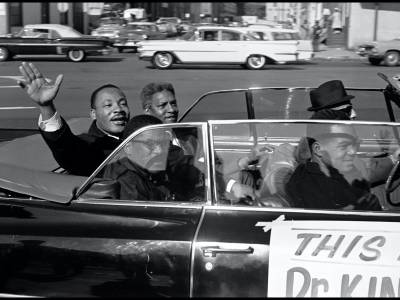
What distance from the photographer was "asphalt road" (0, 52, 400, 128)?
12.7m

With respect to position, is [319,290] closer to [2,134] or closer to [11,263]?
[11,263]

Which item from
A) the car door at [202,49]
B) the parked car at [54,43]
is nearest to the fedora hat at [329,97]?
the car door at [202,49]

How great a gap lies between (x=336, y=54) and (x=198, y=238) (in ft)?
92.0

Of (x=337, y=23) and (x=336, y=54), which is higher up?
(x=337, y=23)

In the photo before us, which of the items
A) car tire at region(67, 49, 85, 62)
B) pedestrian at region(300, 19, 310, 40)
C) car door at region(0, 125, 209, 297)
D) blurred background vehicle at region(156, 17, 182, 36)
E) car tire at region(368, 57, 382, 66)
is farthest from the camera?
blurred background vehicle at region(156, 17, 182, 36)

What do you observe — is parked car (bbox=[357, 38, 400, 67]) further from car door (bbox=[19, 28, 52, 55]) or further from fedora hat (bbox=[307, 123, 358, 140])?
fedora hat (bbox=[307, 123, 358, 140])

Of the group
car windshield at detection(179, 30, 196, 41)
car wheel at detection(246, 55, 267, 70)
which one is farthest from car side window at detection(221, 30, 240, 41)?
car windshield at detection(179, 30, 196, 41)

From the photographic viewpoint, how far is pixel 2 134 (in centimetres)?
568

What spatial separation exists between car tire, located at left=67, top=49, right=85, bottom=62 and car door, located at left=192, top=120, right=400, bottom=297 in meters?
22.9

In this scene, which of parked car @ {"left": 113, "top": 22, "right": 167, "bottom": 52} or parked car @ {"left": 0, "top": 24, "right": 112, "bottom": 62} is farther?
parked car @ {"left": 113, "top": 22, "right": 167, "bottom": 52}

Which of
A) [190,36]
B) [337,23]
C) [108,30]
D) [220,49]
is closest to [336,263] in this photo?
[220,49]

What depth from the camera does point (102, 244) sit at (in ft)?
9.05

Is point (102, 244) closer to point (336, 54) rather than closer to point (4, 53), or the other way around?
point (4, 53)

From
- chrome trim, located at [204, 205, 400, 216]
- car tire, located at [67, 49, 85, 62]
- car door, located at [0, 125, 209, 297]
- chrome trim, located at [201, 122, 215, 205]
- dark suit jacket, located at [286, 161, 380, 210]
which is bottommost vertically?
car tire, located at [67, 49, 85, 62]
